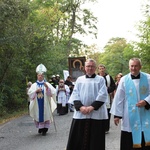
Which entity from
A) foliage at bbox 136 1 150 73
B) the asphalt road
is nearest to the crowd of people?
the asphalt road

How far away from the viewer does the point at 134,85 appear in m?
6.21

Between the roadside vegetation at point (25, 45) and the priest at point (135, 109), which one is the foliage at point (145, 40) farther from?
the priest at point (135, 109)

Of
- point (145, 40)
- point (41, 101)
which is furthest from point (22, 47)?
point (145, 40)

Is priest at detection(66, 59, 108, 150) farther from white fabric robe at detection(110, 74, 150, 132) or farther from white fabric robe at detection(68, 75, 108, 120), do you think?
white fabric robe at detection(110, 74, 150, 132)

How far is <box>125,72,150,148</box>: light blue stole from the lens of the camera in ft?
20.0

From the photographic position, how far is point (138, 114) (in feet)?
20.2

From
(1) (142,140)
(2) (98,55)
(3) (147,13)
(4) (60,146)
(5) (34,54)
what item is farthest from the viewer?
(2) (98,55)

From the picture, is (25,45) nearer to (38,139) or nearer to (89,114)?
(38,139)

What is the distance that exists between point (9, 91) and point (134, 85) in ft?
45.3

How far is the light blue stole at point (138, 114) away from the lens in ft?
20.0

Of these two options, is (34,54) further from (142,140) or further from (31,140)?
(142,140)

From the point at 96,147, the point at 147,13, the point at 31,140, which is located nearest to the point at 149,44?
the point at 147,13

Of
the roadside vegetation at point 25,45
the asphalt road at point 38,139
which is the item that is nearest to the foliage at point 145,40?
the roadside vegetation at point 25,45

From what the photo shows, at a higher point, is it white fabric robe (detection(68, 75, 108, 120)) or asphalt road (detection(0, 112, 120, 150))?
white fabric robe (detection(68, 75, 108, 120))
